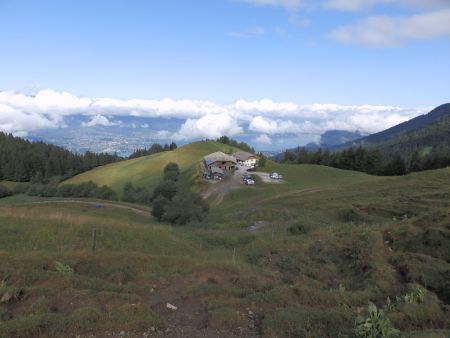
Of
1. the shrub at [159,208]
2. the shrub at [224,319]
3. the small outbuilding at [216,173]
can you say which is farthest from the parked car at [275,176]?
the shrub at [224,319]

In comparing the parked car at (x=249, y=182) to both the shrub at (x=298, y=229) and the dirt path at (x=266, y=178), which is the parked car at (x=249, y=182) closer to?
the dirt path at (x=266, y=178)

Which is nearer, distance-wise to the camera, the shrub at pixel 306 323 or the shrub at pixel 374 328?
the shrub at pixel 374 328

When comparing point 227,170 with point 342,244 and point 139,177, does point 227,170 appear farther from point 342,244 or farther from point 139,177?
point 342,244

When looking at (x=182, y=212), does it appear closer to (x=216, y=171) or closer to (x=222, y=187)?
(x=222, y=187)

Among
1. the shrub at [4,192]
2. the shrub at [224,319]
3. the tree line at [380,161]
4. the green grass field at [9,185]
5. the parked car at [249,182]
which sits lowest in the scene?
the shrub at [4,192]

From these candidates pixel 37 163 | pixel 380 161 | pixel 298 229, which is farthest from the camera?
pixel 37 163

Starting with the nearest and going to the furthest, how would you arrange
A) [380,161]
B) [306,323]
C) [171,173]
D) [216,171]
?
[306,323], [216,171], [171,173], [380,161]

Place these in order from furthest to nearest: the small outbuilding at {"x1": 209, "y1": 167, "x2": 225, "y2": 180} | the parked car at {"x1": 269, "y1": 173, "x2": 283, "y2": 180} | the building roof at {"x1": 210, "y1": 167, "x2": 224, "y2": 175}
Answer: the building roof at {"x1": 210, "y1": 167, "x2": 224, "y2": 175} → the small outbuilding at {"x1": 209, "y1": 167, "x2": 225, "y2": 180} → the parked car at {"x1": 269, "y1": 173, "x2": 283, "y2": 180}

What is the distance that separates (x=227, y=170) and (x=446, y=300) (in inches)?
4060

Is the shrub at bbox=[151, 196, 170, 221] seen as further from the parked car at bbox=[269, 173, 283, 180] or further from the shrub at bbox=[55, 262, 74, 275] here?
the parked car at bbox=[269, 173, 283, 180]

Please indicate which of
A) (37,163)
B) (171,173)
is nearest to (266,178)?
Answer: (171,173)

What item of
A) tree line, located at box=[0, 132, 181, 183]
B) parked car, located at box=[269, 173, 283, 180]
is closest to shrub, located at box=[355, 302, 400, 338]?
parked car, located at box=[269, 173, 283, 180]

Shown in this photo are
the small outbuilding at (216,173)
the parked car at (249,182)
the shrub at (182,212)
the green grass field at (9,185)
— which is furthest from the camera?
the green grass field at (9,185)

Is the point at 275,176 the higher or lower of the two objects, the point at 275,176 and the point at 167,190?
the higher
